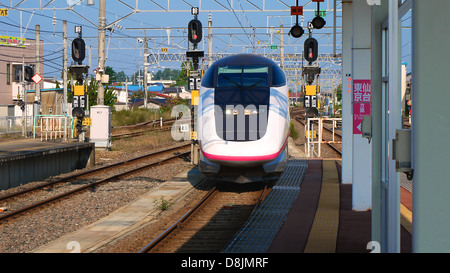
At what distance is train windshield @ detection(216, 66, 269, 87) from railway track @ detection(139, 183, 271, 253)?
251 cm

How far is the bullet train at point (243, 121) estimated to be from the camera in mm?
12180

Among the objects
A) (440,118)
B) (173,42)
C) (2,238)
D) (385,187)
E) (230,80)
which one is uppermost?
(173,42)

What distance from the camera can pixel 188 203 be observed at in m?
12.5

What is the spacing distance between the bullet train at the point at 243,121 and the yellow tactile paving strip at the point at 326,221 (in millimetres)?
1311

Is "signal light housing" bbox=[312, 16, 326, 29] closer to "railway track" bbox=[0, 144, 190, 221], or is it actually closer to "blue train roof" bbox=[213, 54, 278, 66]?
"blue train roof" bbox=[213, 54, 278, 66]

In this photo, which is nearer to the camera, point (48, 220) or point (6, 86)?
point (48, 220)

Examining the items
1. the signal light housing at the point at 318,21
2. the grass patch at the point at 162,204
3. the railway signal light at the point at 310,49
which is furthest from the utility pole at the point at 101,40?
the grass patch at the point at 162,204

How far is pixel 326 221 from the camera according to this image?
924 cm

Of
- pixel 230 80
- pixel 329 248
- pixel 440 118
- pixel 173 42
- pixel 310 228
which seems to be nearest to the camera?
pixel 440 118

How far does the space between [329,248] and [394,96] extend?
3.31 m

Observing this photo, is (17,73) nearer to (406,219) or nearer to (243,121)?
(243,121)

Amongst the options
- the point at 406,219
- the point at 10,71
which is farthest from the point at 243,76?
the point at 10,71

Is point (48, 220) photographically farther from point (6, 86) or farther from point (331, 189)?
point (6, 86)

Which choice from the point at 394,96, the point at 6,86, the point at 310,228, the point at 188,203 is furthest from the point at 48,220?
the point at 6,86
